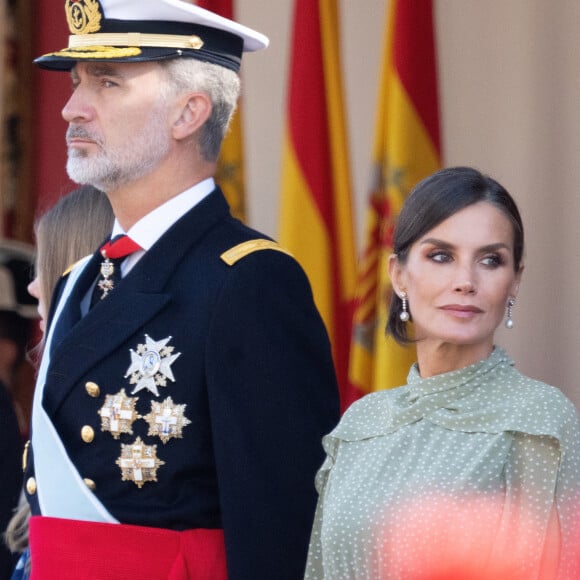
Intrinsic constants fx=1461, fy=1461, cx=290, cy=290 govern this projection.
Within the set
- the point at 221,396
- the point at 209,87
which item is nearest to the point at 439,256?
the point at 221,396

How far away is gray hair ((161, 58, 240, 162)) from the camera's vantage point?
2.82m

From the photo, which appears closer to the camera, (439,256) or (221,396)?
(439,256)

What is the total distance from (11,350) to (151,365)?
5.22 ft

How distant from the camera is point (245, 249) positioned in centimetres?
272

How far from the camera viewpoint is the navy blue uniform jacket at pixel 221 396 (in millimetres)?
2574

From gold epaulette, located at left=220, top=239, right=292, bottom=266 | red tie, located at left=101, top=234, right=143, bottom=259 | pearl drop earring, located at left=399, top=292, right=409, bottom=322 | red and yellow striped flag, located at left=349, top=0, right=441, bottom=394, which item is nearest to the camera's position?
pearl drop earring, located at left=399, top=292, right=409, bottom=322

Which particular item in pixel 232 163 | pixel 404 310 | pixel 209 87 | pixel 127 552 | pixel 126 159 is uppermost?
pixel 209 87

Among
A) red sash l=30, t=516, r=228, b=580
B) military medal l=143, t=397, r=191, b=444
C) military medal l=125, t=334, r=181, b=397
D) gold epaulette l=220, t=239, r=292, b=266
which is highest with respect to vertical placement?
gold epaulette l=220, t=239, r=292, b=266

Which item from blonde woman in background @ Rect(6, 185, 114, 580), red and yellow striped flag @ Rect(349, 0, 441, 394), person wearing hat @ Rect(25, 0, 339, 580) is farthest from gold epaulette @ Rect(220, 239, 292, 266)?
red and yellow striped flag @ Rect(349, 0, 441, 394)

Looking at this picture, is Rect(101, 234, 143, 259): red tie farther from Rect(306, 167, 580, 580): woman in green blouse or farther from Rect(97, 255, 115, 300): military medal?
Rect(306, 167, 580, 580): woman in green blouse

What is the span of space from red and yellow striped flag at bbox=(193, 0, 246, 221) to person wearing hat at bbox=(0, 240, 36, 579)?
635 millimetres

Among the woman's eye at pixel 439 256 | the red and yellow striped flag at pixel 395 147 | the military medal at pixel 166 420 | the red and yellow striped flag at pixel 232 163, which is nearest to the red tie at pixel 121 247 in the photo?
the military medal at pixel 166 420

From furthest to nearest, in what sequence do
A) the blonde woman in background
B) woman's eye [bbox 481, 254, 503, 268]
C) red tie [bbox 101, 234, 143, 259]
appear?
the blonde woman in background < red tie [bbox 101, 234, 143, 259] < woman's eye [bbox 481, 254, 503, 268]

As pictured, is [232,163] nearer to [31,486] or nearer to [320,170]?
[320,170]
